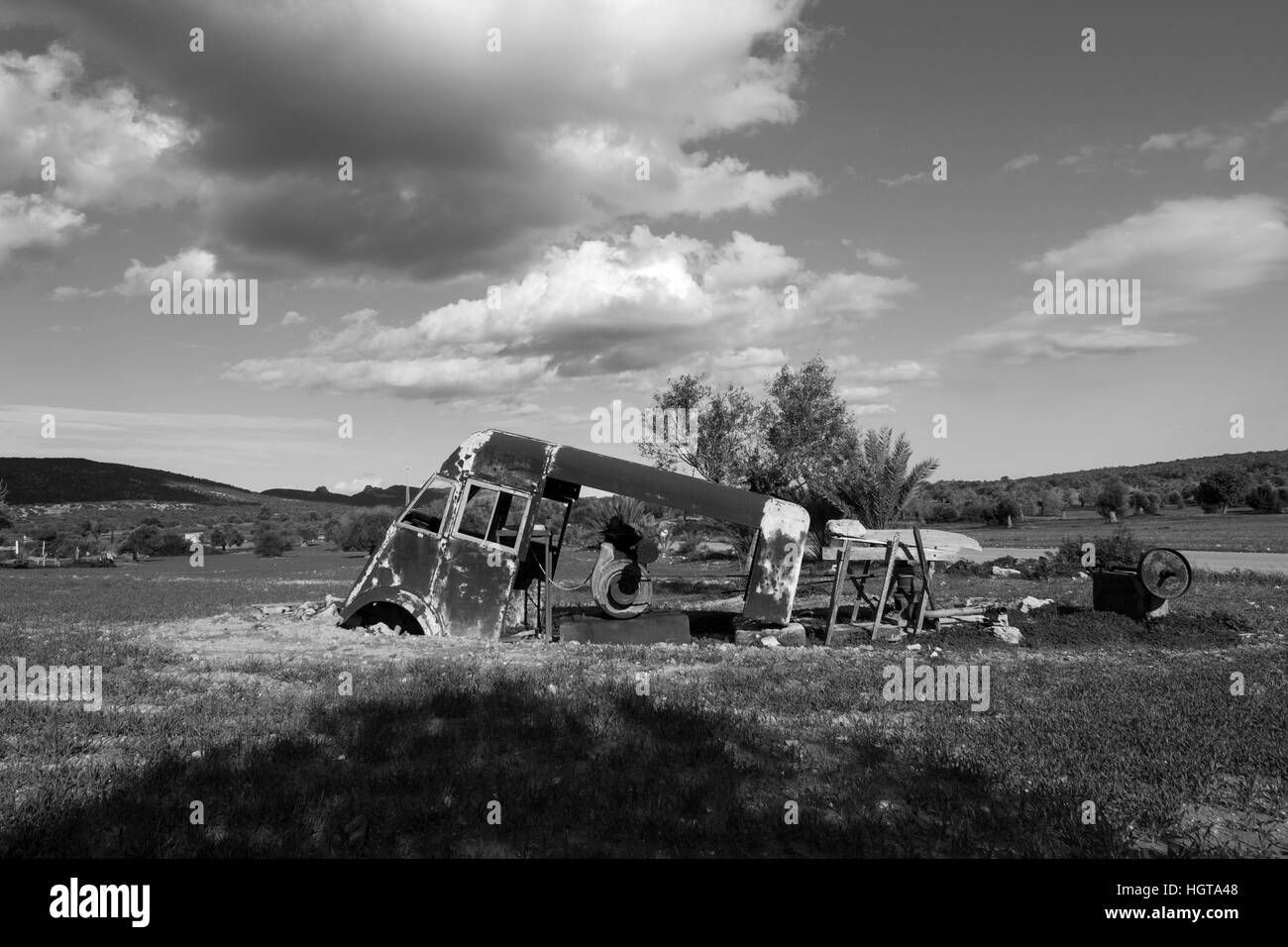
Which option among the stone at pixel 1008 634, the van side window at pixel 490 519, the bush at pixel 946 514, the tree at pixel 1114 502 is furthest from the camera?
the bush at pixel 946 514

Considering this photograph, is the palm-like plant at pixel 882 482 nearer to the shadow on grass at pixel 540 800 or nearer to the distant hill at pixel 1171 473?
the shadow on grass at pixel 540 800

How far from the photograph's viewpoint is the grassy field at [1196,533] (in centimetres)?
3184

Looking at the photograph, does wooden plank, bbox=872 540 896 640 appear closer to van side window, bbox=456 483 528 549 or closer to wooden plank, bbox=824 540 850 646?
wooden plank, bbox=824 540 850 646

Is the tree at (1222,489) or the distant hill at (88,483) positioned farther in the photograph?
the distant hill at (88,483)

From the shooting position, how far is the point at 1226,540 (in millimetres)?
33594

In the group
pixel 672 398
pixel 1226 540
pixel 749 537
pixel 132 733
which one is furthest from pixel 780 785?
pixel 1226 540

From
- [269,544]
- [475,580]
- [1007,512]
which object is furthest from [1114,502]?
[269,544]

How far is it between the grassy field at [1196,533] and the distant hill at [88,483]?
105656 millimetres

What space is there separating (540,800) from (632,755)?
107 centimetres

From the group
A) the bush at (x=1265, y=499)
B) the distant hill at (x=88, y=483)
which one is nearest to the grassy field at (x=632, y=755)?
the bush at (x=1265, y=499)

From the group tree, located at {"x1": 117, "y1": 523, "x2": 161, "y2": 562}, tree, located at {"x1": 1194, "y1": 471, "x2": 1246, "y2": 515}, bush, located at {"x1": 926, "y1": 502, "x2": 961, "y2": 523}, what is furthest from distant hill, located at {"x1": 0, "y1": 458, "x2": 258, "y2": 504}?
tree, located at {"x1": 1194, "y1": 471, "x2": 1246, "y2": 515}

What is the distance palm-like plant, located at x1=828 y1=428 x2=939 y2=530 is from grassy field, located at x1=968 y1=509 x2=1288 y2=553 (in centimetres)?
1075

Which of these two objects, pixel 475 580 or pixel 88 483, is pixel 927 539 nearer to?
pixel 475 580
